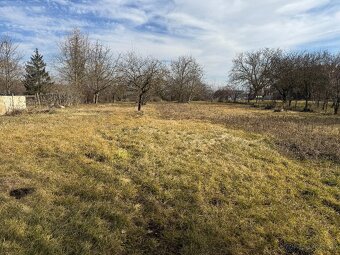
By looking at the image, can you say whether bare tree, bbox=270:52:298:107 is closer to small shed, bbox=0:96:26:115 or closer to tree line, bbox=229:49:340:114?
tree line, bbox=229:49:340:114

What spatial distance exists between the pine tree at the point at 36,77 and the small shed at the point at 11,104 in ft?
90.7

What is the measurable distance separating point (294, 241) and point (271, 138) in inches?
332

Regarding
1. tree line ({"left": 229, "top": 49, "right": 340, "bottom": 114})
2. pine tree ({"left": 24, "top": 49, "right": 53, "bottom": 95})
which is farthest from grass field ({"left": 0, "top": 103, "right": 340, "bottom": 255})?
pine tree ({"left": 24, "top": 49, "right": 53, "bottom": 95})

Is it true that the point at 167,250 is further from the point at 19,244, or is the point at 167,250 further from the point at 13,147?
the point at 13,147

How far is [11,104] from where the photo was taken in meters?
18.2

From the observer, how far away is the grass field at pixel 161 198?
417 centimetres

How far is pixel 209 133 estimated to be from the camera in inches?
500

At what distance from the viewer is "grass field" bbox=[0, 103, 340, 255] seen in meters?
4.17

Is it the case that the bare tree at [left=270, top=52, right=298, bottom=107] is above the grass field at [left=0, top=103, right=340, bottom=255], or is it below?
above

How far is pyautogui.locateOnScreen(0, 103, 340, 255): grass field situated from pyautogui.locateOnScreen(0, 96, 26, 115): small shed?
8.54m

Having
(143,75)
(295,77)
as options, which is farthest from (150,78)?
(295,77)

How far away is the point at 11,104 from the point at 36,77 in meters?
31.6

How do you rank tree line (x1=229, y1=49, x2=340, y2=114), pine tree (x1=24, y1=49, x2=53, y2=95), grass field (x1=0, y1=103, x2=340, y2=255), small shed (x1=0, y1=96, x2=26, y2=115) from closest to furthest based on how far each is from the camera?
grass field (x1=0, y1=103, x2=340, y2=255) < small shed (x1=0, y1=96, x2=26, y2=115) < tree line (x1=229, y1=49, x2=340, y2=114) < pine tree (x1=24, y1=49, x2=53, y2=95)

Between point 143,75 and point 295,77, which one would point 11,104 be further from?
point 295,77
